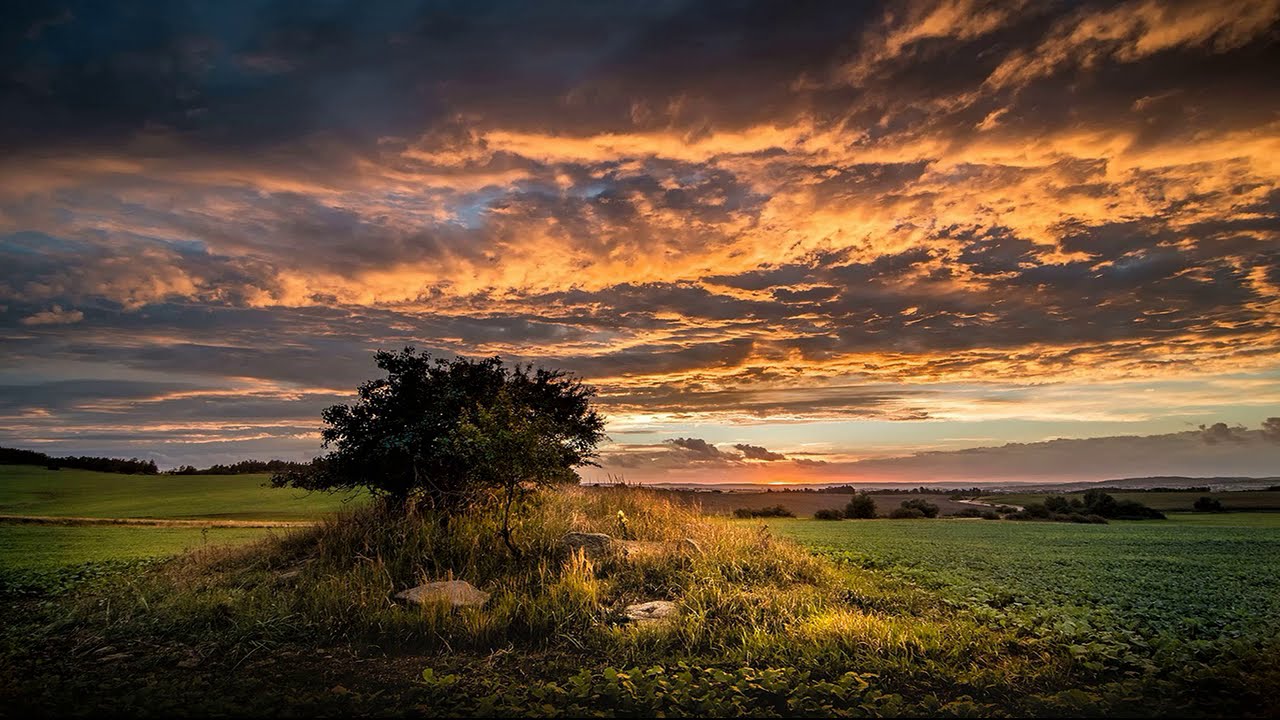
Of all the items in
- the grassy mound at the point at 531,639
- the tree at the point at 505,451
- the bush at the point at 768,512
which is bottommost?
the bush at the point at 768,512

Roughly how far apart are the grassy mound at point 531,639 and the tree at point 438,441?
1344 millimetres

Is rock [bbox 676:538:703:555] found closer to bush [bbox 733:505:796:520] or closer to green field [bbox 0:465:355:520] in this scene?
green field [bbox 0:465:355:520]

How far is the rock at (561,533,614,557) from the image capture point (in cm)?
1330

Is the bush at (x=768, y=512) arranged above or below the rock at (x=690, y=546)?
below

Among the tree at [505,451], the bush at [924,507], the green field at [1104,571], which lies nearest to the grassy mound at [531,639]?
the tree at [505,451]

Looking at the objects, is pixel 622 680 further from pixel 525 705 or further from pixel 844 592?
pixel 844 592

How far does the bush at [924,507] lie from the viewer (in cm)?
3128

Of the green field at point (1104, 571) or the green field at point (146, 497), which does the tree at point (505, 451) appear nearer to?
the green field at point (1104, 571)

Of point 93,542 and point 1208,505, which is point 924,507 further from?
point 93,542

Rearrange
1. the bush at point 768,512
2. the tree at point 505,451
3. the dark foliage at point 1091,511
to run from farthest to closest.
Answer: the bush at point 768,512, the dark foliage at point 1091,511, the tree at point 505,451

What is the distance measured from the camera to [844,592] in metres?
11.4

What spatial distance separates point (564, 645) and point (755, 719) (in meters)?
3.72

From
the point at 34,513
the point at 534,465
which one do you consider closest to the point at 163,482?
the point at 34,513

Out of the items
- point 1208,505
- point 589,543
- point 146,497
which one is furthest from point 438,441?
point 1208,505
